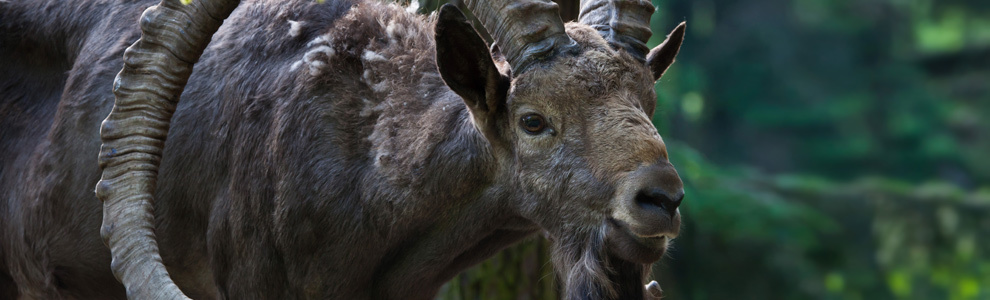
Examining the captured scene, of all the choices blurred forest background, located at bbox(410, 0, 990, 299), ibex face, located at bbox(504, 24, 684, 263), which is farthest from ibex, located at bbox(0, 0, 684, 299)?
blurred forest background, located at bbox(410, 0, 990, 299)

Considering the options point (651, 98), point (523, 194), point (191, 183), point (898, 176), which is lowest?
point (898, 176)

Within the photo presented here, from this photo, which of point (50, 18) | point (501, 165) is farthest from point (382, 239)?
point (50, 18)

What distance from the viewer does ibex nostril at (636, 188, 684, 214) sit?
3783mm

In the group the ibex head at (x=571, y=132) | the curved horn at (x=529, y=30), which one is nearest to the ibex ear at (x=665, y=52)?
the ibex head at (x=571, y=132)

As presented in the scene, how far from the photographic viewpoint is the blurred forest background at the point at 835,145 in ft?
36.4

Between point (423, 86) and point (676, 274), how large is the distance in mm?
6555

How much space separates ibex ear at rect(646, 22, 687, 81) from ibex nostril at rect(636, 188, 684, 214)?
0.74m

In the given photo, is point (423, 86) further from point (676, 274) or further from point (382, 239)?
point (676, 274)

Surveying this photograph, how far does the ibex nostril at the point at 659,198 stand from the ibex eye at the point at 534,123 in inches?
19.0

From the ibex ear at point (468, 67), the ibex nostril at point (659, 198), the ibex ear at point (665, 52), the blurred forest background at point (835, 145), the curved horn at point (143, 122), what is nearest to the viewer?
the ibex nostril at point (659, 198)

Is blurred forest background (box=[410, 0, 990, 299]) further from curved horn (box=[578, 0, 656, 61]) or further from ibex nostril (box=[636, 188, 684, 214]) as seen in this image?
ibex nostril (box=[636, 188, 684, 214])

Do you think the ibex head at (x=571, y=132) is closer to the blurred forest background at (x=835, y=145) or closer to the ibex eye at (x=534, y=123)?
the ibex eye at (x=534, y=123)

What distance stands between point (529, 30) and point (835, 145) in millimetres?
15986

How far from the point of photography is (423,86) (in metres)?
4.50
